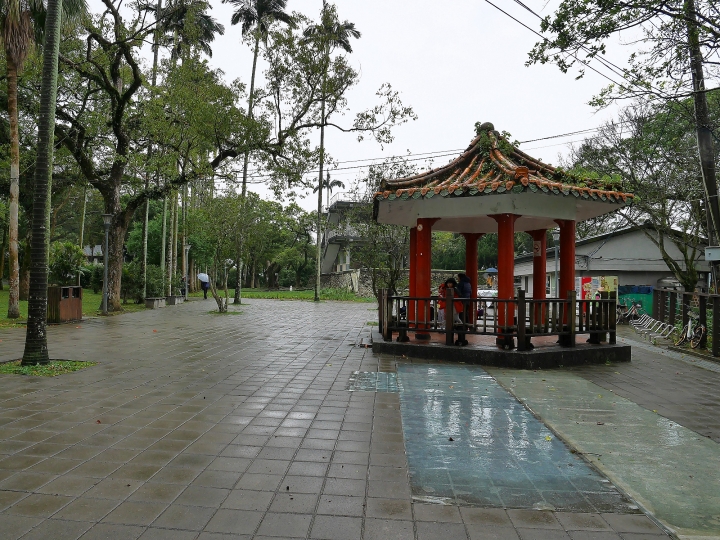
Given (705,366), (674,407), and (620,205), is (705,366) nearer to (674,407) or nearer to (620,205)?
(620,205)

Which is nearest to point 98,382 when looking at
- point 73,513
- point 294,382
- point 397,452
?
point 294,382

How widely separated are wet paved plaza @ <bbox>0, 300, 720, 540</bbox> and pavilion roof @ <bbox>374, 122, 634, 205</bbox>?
10.2 ft

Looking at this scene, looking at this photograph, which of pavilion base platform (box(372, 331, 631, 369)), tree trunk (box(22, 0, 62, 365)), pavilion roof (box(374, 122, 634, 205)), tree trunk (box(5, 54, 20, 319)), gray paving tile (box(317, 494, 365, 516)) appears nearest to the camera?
gray paving tile (box(317, 494, 365, 516))

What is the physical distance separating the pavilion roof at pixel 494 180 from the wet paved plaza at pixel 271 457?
10.2 ft

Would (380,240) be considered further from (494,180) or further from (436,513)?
(436,513)

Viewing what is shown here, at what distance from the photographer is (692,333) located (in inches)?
472

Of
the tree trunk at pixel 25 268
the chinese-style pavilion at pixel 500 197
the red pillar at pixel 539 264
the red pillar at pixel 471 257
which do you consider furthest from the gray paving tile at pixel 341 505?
the tree trunk at pixel 25 268

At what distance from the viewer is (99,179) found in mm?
18156

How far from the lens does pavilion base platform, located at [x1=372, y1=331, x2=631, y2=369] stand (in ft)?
28.5

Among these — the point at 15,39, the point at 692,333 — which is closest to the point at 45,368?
the point at 15,39

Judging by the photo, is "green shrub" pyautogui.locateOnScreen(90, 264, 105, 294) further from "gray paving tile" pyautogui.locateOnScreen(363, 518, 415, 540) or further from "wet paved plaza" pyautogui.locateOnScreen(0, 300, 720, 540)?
"gray paving tile" pyautogui.locateOnScreen(363, 518, 415, 540)

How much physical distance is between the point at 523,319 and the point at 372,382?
3036 millimetres

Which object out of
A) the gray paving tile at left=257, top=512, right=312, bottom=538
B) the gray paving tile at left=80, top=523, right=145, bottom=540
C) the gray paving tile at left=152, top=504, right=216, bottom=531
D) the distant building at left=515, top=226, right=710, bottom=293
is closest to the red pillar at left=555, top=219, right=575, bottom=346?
the gray paving tile at left=257, top=512, right=312, bottom=538

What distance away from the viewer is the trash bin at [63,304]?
14.2 m
